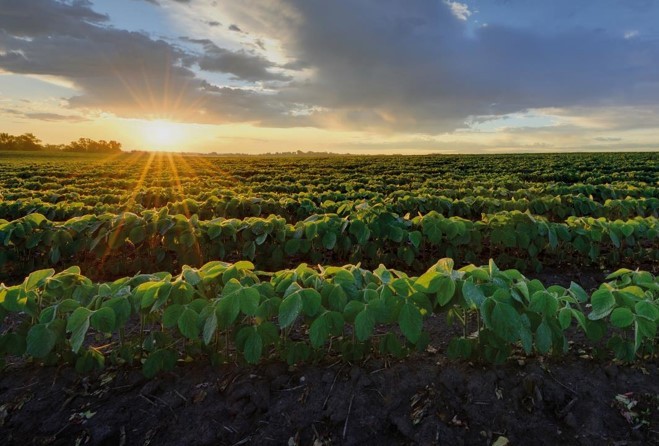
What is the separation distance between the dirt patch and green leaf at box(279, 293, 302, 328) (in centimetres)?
60

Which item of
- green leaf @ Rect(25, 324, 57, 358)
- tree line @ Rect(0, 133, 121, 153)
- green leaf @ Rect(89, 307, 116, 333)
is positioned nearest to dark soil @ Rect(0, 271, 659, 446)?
green leaf @ Rect(25, 324, 57, 358)

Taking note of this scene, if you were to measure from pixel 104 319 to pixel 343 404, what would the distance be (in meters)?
1.44

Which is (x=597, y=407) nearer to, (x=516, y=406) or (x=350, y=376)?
(x=516, y=406)

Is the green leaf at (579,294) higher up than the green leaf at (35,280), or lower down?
lower down

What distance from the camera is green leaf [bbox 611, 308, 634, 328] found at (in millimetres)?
2236

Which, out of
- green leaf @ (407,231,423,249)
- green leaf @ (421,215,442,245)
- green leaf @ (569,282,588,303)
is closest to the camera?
green leaf @ (569,282,588,303)

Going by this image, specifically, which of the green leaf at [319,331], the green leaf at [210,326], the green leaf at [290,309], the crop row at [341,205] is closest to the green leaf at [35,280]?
the green leaf at [210,326]

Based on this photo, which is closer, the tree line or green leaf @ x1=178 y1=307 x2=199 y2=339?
green leaf @ x1=178 y1=307 x2=199 y2=339

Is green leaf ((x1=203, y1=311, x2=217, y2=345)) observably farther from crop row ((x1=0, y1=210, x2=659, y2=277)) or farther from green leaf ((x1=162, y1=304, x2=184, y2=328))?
crop row ((x1=0, y1=210, x2=659, y2=277))

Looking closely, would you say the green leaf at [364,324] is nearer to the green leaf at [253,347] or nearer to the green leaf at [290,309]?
the green leaf at [290,309]

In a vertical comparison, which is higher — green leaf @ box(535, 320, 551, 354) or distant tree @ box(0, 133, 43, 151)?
distant tree @ box(0, 133, 43, 151)

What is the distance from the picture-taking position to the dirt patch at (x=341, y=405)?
2.17m

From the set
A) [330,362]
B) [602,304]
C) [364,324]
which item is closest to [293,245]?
[330,362]

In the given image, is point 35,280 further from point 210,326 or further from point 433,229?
point 433,229
